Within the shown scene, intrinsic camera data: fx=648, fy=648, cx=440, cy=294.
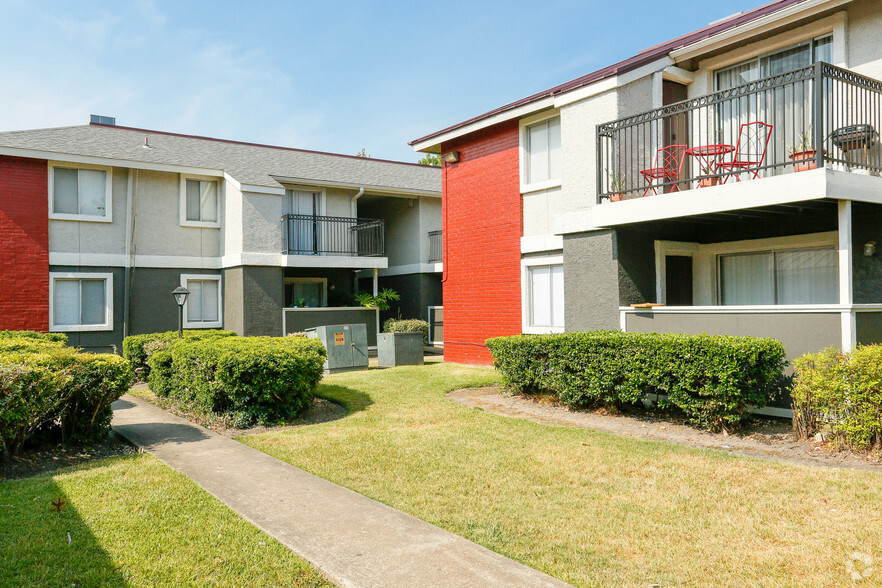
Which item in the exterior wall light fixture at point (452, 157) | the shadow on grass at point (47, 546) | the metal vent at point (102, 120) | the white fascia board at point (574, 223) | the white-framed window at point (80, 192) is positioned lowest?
the shadow on grass at point (47, 546)

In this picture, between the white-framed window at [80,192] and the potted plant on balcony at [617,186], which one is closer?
the potted plant on balcony at [617,186]

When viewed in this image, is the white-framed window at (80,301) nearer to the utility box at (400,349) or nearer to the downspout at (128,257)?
the downspout at (128,257)

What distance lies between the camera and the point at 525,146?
14.5 meters

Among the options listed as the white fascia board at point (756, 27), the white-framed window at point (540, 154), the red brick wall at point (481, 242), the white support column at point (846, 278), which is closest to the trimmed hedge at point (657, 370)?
the white support column at point (846, 278)

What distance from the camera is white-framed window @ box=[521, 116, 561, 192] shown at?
13805 mm

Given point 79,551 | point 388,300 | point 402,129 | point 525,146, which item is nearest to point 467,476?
point 79,551

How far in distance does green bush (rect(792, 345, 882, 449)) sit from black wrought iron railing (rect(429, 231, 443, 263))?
15.6 meters

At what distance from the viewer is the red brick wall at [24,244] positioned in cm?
1605

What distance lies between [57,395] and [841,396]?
8924 mm

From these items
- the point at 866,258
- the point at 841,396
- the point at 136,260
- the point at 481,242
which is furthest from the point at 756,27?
the point at 136,260

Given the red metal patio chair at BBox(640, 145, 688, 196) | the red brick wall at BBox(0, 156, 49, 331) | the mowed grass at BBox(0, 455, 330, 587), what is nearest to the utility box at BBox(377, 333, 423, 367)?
the red metal patio chair at BBox(640, 145, 688, 196)

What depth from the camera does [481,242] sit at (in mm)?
15781

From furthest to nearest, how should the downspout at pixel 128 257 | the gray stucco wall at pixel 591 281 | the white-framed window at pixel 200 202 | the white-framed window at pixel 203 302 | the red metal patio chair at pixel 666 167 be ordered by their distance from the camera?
the white-framed window at pixel 200 202
the white-framed window at pixel 203 302
the downspout at pixel 128 257
the gray stucco wall at pixel 591 281
the red metal patio chair at pixel 666 167

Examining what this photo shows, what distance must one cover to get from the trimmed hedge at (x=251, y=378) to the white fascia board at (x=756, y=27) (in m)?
8.56
